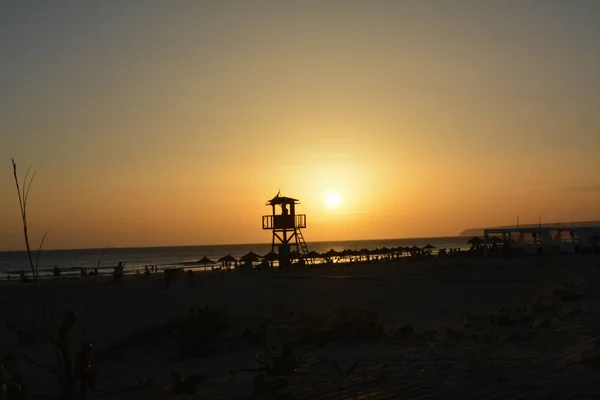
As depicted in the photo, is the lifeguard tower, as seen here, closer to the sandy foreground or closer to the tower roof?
the tower roof

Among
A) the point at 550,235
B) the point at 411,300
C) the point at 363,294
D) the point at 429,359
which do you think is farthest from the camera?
the point at 550,235

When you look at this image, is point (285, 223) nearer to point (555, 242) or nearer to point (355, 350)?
point (555, 242)

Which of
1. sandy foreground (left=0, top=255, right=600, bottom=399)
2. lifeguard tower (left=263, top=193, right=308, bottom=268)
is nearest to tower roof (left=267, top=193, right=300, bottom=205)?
lifeguard tower (left=263, top=193, right=308, bottom=268)

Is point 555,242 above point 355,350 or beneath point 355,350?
above

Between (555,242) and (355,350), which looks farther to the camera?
(555,242)

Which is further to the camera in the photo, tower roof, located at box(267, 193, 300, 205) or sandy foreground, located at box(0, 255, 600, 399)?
tower roof, located at box(267, 193, 300, 205)

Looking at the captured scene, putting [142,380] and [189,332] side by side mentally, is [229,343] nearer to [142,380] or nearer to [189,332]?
[189,332]

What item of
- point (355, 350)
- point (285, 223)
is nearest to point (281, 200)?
point (285, 223)

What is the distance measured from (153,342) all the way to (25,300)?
15.2 m

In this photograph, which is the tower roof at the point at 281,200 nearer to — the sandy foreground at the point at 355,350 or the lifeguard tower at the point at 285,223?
the lifeguard tower at the point at 285,223

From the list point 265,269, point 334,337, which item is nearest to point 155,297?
point 334,337

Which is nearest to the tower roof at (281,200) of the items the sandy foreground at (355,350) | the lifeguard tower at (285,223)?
the lifeguard tower at (285,223)

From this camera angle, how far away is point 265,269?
147 feet

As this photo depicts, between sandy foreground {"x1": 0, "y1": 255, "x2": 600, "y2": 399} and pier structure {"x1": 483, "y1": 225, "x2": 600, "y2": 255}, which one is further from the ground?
pier structure {"x1": 483, "y1": 225, "x2": 600, "y2": 255}
